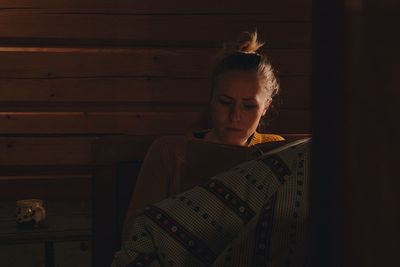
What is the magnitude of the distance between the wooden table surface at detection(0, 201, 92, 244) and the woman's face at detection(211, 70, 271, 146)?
59cm

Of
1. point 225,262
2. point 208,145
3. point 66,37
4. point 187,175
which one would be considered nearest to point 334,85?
point 225,262

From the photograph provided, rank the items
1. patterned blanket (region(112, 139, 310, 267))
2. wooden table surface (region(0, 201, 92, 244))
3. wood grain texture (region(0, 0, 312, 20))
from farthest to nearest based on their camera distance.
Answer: wood grain texture (region(0, 0, 312, 20)) → wooden table surface (region(0, 201, 92, 244)) → patterned blanket (region(112, 139, 310, 267))

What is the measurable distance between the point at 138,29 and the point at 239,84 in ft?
5.05

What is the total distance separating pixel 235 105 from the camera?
212 centimetres

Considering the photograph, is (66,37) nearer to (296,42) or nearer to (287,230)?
(296,42)

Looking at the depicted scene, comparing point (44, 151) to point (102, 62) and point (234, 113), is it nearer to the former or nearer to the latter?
Result: point (102, 62)

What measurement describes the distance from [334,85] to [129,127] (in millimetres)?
3396

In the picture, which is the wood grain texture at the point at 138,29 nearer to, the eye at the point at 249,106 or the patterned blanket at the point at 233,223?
the eye at the point at 249,106

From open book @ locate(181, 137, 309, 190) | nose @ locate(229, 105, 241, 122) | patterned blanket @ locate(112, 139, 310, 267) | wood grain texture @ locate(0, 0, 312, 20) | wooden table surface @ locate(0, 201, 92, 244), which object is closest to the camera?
patterned blanket @ locate(112, 139, 310, 267)

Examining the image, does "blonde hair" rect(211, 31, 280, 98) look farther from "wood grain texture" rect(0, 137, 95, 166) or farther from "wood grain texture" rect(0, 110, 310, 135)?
"wood grain texture" rect(0, 137, 95, 166)

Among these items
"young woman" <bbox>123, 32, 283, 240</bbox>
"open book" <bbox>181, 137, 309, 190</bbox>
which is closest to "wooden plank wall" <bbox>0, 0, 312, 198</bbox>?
"young woman" <bbox>123, 32, 283, 240</bbox>

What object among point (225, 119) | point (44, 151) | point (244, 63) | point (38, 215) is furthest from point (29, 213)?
point (44, 151)

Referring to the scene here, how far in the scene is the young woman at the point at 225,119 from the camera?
199cm

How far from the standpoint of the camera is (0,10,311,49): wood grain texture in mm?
3447
